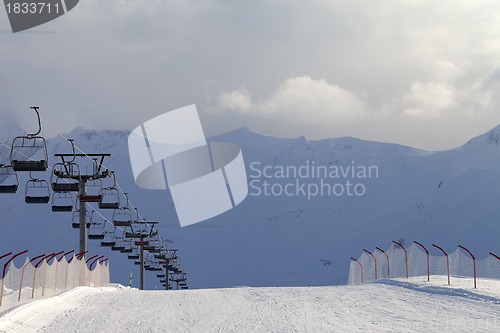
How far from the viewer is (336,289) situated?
1069 inches

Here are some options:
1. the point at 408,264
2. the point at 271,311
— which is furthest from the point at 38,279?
the point at 408,264

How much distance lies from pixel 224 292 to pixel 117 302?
3800 mm

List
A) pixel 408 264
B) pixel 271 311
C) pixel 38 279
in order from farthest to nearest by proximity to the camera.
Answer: pixel 408 264 → pixel 38 279 → pixel 271 311

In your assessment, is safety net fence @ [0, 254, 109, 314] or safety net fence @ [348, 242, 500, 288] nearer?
safety net fence @ [0, 254, 109, 314]

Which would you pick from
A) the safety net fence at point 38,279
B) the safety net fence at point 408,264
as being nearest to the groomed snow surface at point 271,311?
the safety net fence at point 38,279

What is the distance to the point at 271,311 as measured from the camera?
20781 millimetres

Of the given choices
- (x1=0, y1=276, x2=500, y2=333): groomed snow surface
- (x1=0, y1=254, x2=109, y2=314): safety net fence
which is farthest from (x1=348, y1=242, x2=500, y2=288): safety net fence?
(x1=0, y1=254, x2=109, y2=314): safety net fence

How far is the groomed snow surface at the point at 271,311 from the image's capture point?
1803 cm

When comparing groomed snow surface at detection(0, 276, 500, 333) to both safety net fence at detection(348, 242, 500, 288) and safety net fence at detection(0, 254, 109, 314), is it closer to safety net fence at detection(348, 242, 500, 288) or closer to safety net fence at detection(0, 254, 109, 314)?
safety net fence at detection(0, 254, 109, 314)

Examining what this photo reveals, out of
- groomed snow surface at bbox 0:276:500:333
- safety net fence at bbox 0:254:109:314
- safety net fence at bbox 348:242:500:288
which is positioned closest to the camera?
groomed snow surface at bbox 0:276:500:333

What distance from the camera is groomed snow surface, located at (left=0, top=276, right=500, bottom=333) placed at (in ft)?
59.2

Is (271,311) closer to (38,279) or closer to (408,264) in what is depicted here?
(38,279)

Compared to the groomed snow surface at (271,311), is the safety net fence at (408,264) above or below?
above

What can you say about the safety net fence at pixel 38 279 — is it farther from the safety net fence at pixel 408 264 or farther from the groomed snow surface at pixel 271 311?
the safety net fence at pixel 408 264
